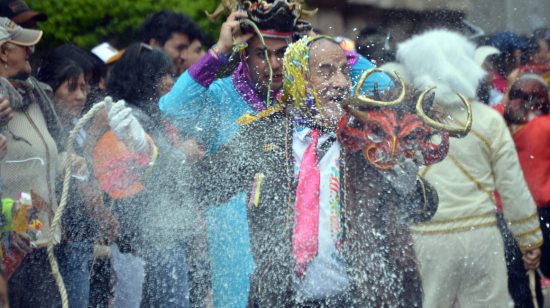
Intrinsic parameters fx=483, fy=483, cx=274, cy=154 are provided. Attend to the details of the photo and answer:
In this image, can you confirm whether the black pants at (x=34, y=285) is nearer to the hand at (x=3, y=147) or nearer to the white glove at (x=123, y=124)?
the hand at (x=3, y=147)

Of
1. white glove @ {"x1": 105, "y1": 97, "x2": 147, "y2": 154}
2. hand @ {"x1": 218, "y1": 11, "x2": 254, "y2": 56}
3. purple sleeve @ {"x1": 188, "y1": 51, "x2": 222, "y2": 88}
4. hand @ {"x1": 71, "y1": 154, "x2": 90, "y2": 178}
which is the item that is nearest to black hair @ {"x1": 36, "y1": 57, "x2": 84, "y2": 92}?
hand @ {"x1": 71, "y1": 154, "x2": 90, "y2": 178}

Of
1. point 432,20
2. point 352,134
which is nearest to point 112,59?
point 352,134

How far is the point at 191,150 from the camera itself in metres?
2.64

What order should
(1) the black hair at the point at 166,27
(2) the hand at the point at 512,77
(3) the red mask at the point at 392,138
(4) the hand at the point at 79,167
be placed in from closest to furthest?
(3) the red mask at the point at 392,138 < (4) the hand at the point at 79,167 < (2) the hand at the point at 512,77 < (1) the black hair at the point at 166,27

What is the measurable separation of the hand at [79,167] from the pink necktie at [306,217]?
1.23 m

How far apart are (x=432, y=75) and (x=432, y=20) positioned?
4936 millimetres

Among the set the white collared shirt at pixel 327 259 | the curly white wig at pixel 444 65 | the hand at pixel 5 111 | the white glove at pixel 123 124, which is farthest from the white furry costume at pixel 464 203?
the hand at pixel 5 111

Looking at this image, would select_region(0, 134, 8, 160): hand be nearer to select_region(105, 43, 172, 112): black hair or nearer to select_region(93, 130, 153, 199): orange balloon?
select_region(93, 130, 153, 199): orange balloon

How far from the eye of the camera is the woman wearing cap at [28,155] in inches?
89.0

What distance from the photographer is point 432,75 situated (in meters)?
2.41

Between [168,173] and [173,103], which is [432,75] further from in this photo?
[168,173]

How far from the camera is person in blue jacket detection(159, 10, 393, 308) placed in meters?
2.39

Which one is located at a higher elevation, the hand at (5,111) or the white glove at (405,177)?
the white glove at (405,177)

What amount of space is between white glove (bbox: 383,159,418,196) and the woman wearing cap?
1625mm
